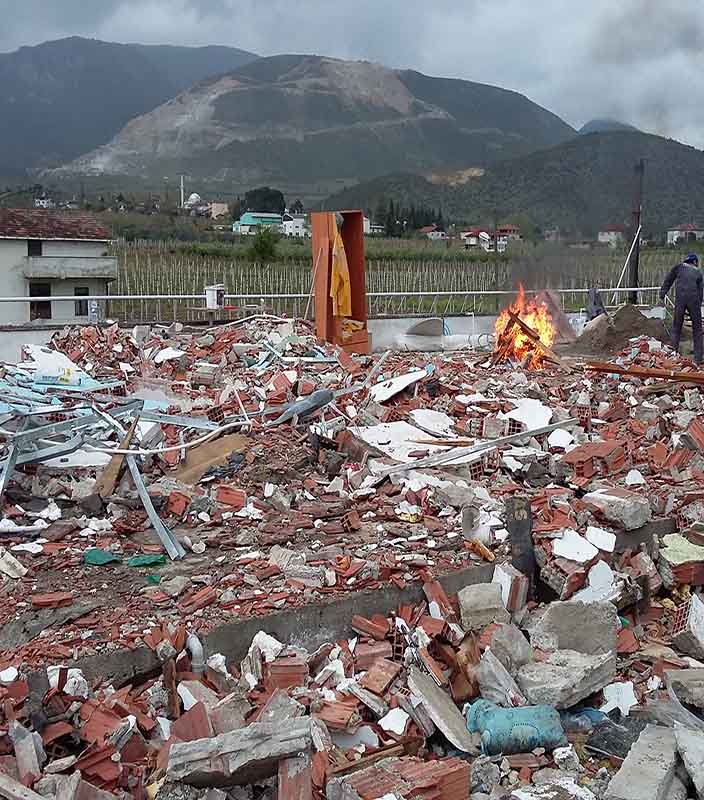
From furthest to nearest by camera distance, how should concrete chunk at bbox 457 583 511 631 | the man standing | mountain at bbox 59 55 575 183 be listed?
mountain at bbox 59 55 575 183 < the man standing < concrete chunk at bbox 457 583 511 631

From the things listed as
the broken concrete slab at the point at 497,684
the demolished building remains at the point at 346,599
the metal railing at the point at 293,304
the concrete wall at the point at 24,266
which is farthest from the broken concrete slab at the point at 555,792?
the concrete wall at the point at 24,266

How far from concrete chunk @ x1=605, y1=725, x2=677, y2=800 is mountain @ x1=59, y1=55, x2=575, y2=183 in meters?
115

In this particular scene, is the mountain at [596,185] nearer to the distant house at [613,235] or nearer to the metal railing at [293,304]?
the distant house at [613,235]

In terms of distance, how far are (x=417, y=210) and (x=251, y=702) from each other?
49.9 m

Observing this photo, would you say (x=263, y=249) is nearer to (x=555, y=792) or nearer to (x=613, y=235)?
(x=613, y=235)

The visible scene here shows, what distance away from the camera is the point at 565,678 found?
439cm

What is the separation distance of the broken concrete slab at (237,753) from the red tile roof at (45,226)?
116 feet

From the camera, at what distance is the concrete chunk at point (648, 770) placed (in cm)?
352

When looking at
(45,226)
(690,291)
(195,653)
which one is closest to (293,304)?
(690,291)

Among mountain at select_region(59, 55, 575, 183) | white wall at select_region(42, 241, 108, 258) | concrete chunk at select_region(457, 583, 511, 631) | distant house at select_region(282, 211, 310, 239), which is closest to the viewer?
concrete chunk at select_region(457, 583, 511, 631)

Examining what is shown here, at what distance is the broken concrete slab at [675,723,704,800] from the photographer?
362 cm

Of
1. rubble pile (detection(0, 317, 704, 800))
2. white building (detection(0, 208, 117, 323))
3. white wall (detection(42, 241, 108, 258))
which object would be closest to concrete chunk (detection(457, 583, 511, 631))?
rubble pile (detection(0, 317, 704, 800))

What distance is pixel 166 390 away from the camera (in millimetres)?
9523

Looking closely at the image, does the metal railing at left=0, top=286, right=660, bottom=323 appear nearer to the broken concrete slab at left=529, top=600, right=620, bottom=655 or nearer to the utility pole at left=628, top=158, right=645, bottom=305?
the utility pole at left=628, top=158, right=645, bottom=305
